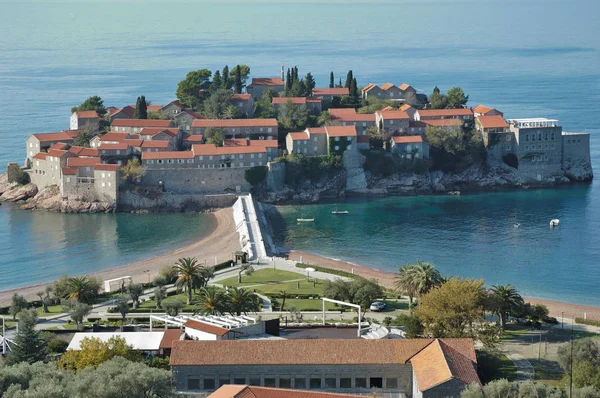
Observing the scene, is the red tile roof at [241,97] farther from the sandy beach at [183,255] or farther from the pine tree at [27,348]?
the pine tree at [27,348]

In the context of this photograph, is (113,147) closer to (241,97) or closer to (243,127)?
(243,127)

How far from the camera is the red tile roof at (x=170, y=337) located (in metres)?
42.0

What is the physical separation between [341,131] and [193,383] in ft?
152

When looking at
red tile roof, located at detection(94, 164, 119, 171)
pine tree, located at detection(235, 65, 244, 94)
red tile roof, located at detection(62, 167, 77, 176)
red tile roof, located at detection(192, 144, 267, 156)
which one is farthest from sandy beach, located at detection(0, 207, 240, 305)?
pine tree, located at detection(235, 65, 244, 94)

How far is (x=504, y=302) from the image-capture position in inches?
1864

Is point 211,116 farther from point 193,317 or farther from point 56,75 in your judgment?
point 56,75

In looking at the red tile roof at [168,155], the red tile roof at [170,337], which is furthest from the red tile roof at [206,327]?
the red tile roof at [168,155]

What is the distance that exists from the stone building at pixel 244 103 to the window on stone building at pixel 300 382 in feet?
167

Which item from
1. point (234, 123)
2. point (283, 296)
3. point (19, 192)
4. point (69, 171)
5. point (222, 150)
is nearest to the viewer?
point (283, 296)

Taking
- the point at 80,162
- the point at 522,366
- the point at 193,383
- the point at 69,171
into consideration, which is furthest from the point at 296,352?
the point at 80,162

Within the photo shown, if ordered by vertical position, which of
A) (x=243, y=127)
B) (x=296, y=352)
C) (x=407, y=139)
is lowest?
(x=296, y=352)

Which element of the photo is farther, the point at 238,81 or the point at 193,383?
the point at 238,81

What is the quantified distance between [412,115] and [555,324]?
41199 millimetres

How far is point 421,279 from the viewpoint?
4972cm
